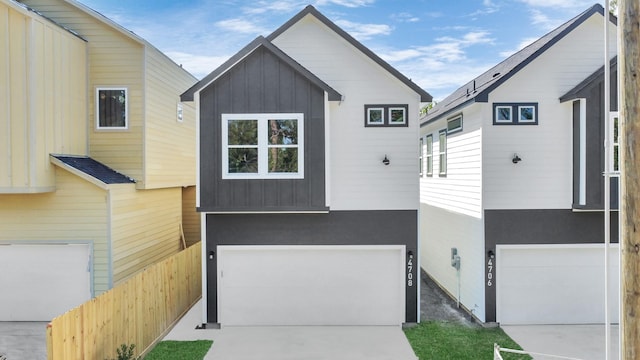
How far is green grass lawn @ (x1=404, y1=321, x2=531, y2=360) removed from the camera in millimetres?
7539

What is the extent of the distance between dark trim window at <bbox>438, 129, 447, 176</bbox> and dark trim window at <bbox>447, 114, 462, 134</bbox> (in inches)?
17.1

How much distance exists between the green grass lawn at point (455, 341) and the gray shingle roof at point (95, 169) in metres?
7.70

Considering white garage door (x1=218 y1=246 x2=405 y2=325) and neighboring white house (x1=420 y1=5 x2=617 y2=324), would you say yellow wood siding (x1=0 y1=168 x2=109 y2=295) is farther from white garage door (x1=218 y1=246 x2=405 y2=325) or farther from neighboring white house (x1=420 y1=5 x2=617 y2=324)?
neighboring white house (x1=420 y1=5 x2=617 y2=324)

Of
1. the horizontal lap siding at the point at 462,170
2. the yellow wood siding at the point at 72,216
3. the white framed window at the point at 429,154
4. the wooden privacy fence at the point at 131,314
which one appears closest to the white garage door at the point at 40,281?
the yellow wood siding at the point at 72,216

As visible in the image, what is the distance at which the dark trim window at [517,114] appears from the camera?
9102 millimetres

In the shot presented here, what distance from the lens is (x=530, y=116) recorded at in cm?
911

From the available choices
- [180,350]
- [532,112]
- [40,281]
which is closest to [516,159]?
[532,112]

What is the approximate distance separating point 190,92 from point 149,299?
4.44 metres

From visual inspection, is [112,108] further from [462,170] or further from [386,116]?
[462,170]

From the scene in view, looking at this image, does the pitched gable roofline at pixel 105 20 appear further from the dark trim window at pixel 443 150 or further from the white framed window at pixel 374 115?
the dark trim window at pixel 443 150

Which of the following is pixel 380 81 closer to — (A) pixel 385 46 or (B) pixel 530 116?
(B) pixel 530 116

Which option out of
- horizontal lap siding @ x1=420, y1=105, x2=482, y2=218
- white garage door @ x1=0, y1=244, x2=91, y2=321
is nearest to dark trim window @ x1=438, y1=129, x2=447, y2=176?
horizontal lap siding @ x1=420, y1=105, x2=482, y2=218

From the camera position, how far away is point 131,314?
Result: 7.20m

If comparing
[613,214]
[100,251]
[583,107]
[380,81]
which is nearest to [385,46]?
[380,81]
